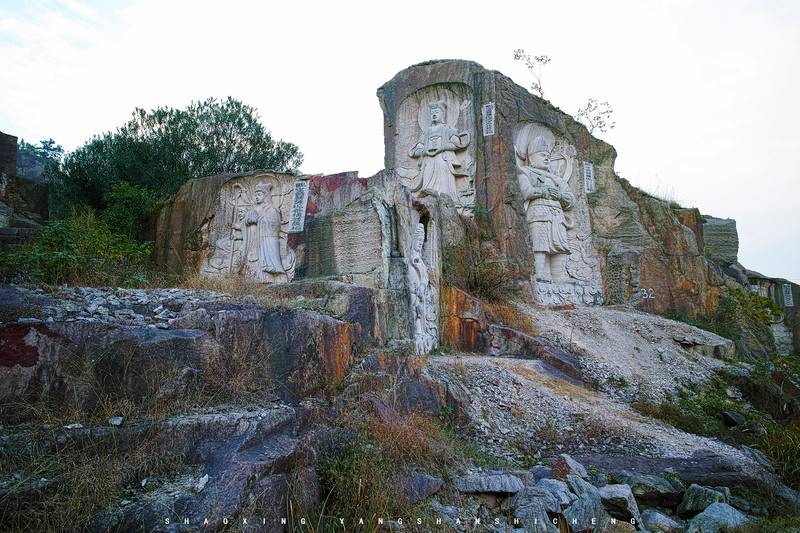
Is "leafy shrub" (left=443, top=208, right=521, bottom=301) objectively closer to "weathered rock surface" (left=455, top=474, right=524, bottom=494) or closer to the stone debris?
"weathered rock surface" (left=455, top=474, right=524, bottom=494)

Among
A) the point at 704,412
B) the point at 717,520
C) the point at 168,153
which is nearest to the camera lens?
the point at 717,520

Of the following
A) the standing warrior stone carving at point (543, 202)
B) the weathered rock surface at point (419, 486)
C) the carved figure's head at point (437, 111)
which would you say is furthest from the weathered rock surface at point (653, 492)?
the carved figure's head at point (437, 111)

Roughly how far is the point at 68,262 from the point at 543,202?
1030 cm

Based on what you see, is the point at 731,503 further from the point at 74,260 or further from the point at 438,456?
the point at 74,260

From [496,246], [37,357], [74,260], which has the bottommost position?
[37,357]

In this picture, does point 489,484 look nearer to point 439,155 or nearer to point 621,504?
point 621,504

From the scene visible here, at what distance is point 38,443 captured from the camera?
10.3 feet

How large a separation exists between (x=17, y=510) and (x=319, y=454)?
176cm

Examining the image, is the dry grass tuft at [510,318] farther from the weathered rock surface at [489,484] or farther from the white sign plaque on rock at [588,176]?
the white sign plaque on rock at [588,176]

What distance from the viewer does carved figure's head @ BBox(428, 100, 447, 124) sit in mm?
13812

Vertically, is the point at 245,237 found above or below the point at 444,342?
above

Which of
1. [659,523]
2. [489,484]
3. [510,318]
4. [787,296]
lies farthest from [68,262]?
[787,296]

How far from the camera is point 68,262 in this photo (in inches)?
199

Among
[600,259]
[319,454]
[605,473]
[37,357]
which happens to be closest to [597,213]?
[600,259]
